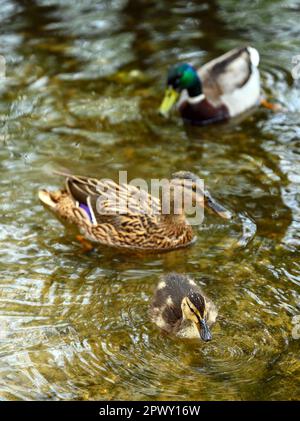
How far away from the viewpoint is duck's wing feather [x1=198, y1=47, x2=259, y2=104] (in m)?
8.60

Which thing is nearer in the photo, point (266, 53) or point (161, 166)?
point (161, 166)

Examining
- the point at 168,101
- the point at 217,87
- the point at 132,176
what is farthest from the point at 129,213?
the point at 217,87

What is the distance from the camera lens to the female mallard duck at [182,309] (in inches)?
197

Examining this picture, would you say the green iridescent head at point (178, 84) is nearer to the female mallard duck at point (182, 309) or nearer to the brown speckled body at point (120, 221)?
the brown speckled body at point (120, 221)

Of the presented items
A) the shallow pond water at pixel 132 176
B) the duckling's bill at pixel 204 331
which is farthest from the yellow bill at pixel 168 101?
the duckling's bill at pixel 204 331

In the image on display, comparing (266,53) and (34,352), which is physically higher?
(34,352)

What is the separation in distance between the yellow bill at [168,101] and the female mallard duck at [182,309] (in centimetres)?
305

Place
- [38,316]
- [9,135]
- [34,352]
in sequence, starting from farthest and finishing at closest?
[9,135] → [38,316] → [34,352]

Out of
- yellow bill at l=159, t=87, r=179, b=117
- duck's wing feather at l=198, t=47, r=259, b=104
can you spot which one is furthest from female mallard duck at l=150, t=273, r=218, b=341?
duck's wing feather at l=198, t=47, r=259, b=104

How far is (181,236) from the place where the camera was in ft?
20.6

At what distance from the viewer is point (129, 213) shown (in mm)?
6395
